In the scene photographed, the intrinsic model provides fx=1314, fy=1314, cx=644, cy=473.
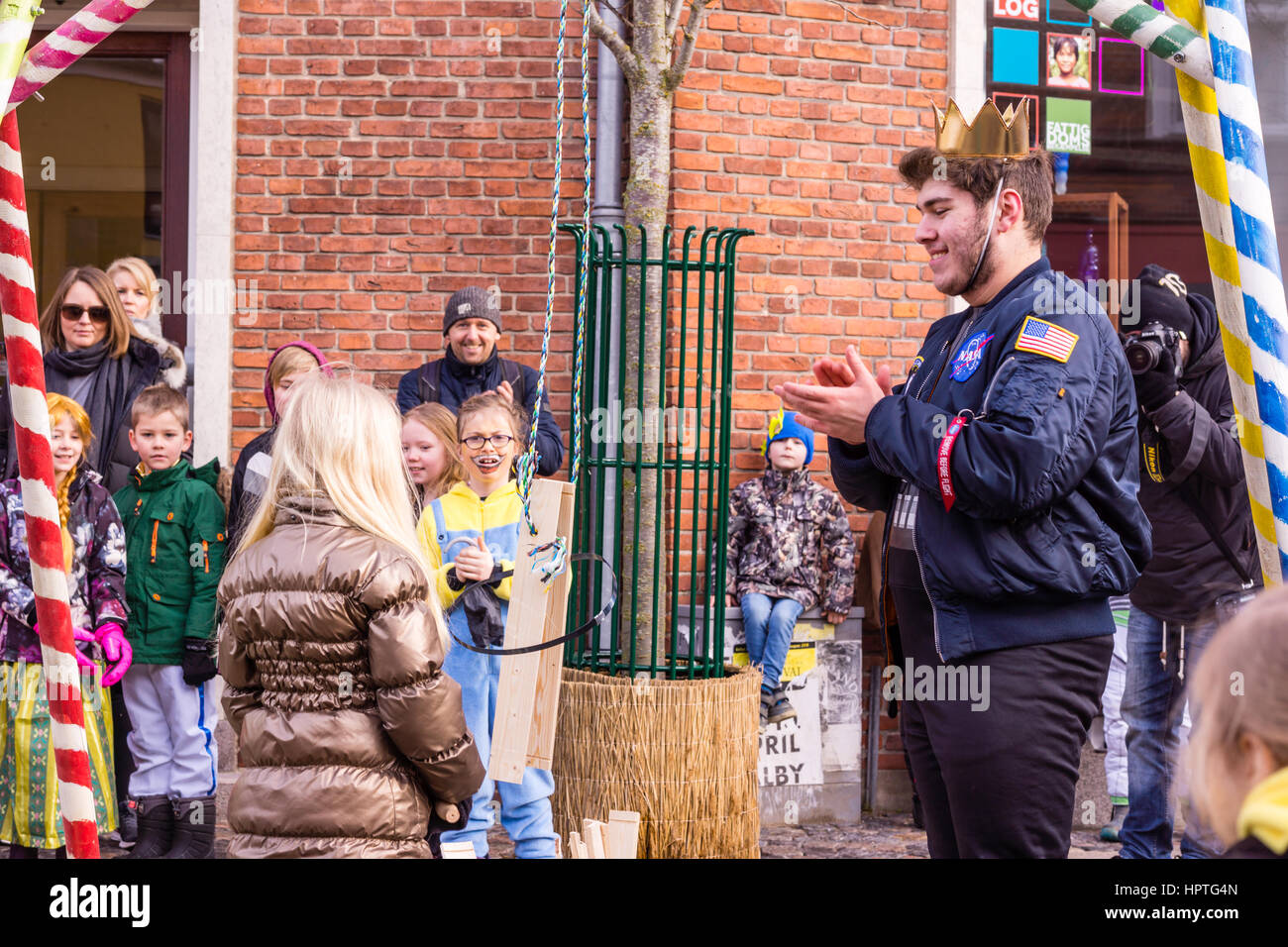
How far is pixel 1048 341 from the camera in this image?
263 centimetres

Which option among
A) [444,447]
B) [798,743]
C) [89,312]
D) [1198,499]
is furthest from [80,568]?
[1198,499]

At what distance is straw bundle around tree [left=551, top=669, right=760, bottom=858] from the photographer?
182 inches

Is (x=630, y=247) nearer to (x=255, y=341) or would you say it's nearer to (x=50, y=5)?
(x=255, y=341)

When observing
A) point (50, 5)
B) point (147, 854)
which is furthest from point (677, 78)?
point (50, 5)

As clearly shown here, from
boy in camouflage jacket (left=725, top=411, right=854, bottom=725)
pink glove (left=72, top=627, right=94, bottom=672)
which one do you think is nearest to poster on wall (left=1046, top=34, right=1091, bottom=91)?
boy in camouflage jacket (left=725, top=411, right=854, bottom=725)

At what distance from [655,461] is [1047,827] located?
8.46 feet

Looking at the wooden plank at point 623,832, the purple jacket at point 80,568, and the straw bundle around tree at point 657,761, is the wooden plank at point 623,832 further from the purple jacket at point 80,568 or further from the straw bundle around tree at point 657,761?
the purple jacket at point 80,568

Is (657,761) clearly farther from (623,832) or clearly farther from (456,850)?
(456,850)

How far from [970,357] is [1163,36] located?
2.42 feet

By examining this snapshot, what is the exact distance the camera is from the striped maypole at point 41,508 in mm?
2848

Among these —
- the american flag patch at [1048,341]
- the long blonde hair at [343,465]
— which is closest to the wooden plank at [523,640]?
the long blonde hair at [343,465]

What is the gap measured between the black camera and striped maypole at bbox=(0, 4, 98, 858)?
3.36m

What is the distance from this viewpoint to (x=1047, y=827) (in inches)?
103

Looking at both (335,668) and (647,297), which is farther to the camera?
(647,297)
